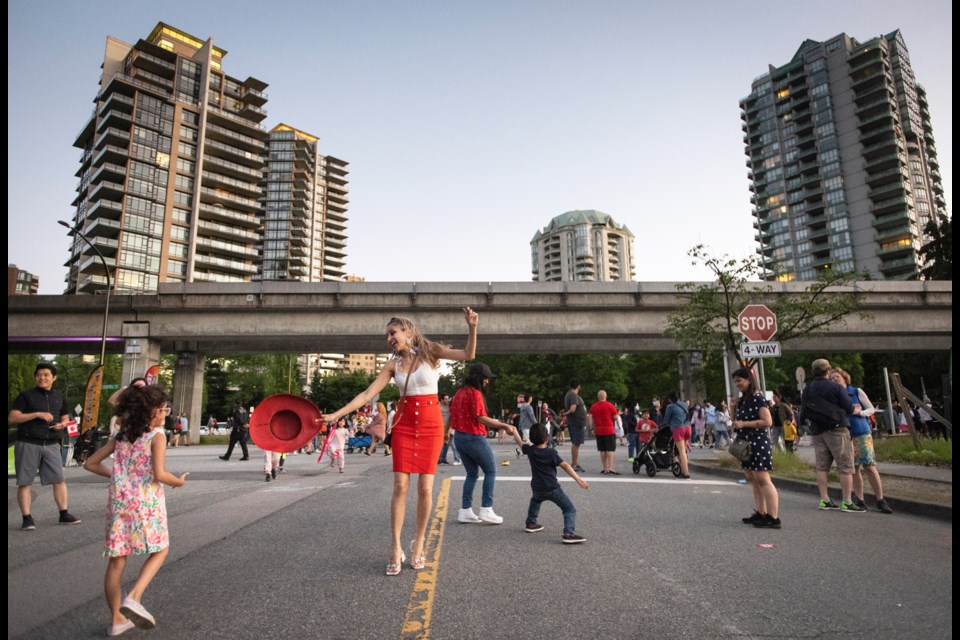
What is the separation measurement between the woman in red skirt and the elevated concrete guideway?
26084mm

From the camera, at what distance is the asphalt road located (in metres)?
3.33

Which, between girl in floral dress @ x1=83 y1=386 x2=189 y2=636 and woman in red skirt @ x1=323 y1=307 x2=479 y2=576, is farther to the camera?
woman in red skirt @ x1=323 y1=307 x2=479 y2=576

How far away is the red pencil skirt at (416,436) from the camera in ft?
15.1

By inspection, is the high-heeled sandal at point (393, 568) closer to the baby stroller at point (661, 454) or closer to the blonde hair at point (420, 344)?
the blonde hair at point (420, 344)

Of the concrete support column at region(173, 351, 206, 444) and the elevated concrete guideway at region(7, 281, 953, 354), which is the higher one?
the elevated concrete guideway at region(7, 281, 953, 354)

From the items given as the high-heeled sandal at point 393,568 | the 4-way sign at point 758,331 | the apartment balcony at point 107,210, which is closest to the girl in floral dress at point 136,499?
the high-heeled sandal at point 393,568

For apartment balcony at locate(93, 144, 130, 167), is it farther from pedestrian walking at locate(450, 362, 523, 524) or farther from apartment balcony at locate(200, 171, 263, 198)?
pedestrian walking at locate(450, 362, 523, 524)

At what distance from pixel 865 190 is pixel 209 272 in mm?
A: 108815

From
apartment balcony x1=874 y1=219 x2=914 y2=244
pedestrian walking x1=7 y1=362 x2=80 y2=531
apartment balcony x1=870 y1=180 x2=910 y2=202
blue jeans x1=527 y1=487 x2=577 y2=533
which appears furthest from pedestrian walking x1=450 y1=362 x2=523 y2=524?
apartment balcony x1=870 y1=180 x2=910 y2=202

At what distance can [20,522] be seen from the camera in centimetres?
737

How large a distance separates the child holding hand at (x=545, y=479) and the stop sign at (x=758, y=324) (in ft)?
23.0

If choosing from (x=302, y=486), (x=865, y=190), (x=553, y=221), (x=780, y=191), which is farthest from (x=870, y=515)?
(x=553, y=221)

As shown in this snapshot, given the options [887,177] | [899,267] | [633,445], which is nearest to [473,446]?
[633,445]

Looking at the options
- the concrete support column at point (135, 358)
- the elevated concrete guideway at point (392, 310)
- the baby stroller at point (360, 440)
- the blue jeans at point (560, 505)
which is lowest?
the baby stroller at point (360, 440)
